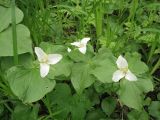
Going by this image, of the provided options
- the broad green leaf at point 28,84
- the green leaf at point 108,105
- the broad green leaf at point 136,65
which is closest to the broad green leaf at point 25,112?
the broad green leaf at point 28,84

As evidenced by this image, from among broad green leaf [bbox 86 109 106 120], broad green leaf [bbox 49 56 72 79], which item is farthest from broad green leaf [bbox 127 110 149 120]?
broad green leaf [bbox 49 56 72 79]

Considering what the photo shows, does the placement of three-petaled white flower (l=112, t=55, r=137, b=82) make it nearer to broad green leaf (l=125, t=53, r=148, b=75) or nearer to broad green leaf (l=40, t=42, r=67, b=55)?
broad green leaf (l=125, t=53, r=148, b=75)

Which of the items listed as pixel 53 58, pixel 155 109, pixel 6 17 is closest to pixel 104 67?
pixel 53 58

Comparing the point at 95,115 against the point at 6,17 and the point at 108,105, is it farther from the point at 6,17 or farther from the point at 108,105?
the point at 6,17

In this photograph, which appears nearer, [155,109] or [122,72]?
[122,72]

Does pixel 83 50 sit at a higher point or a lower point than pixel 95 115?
higher

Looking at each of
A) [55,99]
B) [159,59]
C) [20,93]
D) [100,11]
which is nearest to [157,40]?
[159,59]

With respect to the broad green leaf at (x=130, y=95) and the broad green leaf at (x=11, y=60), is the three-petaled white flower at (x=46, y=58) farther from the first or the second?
the broad green leaf at (x=130, y=95)
